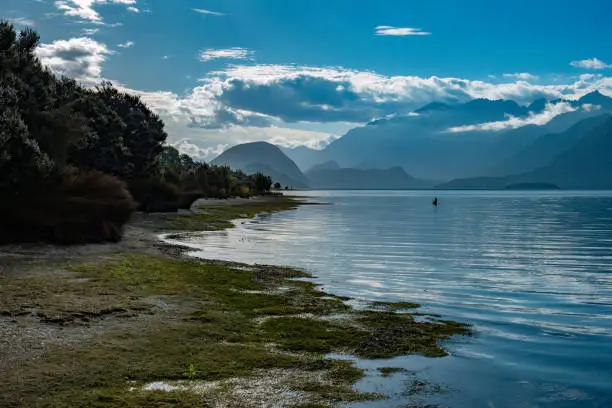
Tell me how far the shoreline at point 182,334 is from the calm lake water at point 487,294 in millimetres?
1386

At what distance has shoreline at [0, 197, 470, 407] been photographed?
1126cm

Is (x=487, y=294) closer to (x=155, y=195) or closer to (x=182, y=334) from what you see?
(x=182, y=334)

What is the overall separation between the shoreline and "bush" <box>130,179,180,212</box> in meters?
45.8

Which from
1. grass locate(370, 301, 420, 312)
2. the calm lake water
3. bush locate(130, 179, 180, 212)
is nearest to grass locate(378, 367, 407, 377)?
the calm lake water

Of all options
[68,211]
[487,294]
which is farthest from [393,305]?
[68,211]

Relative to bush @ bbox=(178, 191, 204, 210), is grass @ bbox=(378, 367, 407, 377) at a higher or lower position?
lower

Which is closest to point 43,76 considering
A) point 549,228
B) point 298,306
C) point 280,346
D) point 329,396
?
point 298,306

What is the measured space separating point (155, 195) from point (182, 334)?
61739 mm

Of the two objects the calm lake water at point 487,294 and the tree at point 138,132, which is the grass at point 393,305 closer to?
the calm lake water at point 487,294

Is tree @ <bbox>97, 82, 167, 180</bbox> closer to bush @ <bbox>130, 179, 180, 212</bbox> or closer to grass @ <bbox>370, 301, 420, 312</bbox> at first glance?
bush @ <bbox>130, 179, 180, 212</bbox>

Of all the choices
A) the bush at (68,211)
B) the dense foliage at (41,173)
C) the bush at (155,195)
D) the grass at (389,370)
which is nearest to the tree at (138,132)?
the bush at (155,195)

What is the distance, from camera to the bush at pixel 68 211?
104 feet

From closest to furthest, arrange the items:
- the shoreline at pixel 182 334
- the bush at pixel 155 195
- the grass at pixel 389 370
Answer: the shoreline at pixel 182 334, the grass at pixel 389 370, the bush at pixel 155 195

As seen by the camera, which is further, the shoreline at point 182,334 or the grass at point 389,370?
the grass at point 389,370
